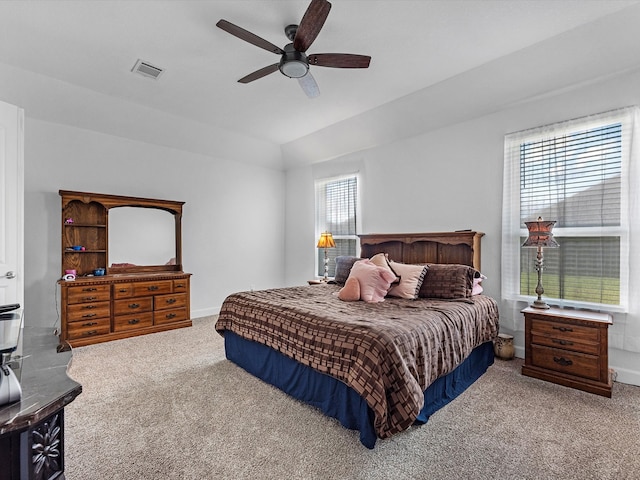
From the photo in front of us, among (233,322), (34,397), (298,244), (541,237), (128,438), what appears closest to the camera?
(34,397)

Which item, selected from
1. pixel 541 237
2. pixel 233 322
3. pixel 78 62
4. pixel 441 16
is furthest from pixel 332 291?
pixel 78 62

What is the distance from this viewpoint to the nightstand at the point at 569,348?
2.51 metres

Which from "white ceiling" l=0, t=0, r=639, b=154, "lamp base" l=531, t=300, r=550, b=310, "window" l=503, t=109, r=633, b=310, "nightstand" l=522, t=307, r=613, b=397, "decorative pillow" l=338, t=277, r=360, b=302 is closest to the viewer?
"white ceiling" l=0, t=0, r=639, b=154

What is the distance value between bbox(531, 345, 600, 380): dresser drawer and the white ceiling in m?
2.73

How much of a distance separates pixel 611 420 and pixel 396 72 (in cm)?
342

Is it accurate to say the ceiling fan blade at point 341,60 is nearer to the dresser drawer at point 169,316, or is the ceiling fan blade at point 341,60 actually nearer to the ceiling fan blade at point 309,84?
the ceiling fan blade at point 309,84

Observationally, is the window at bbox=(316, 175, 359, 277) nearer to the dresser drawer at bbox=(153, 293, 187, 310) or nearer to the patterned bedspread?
the patterned bedspread

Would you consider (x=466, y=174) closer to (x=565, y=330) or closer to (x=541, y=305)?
(x=541, y=305)

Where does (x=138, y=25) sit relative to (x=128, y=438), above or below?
above

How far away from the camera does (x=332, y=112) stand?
429 cm

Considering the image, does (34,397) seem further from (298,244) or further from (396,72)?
(298,244)

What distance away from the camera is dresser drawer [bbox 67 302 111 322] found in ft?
12.0

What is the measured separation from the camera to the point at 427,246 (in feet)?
13.2

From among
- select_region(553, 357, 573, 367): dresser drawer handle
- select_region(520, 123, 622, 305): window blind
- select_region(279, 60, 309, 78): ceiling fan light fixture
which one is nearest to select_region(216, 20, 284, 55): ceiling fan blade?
select_region(279, 60, 309, 78): ceiling fan light fixture
